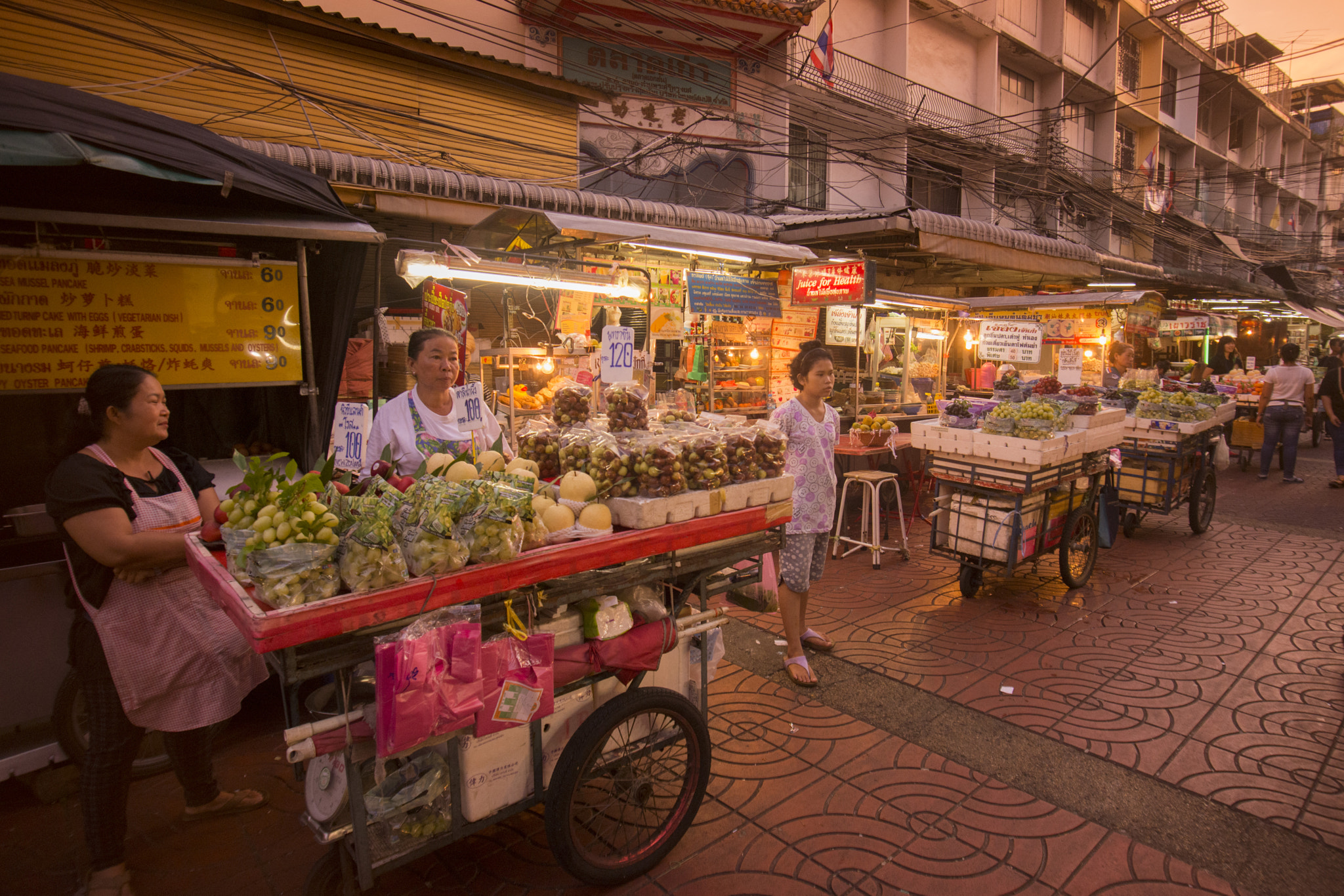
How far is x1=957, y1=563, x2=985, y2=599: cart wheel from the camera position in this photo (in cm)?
580

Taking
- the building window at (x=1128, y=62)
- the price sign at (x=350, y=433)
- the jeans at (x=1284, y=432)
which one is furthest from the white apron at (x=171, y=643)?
the building window at (x=1128, y=62)

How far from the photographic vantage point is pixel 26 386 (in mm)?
3205

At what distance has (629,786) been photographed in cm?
272

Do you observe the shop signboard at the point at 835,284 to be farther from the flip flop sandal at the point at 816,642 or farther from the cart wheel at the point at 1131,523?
the flip flop sandal at the point at 816,642

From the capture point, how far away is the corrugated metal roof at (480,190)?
636 cm

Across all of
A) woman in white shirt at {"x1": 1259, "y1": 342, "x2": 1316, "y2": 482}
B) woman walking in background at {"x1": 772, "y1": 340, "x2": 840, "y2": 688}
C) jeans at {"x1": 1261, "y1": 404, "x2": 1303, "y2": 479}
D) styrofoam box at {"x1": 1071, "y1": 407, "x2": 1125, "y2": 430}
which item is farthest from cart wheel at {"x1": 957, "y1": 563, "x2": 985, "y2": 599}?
jeans at {"x1": 1261, "y1": 404, "x2": 1303, "y2": 479}

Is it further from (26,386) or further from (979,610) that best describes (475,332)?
(979,610)

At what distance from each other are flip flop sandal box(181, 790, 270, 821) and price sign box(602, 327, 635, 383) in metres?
3.37

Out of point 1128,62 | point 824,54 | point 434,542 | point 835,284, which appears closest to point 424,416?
point 434,542

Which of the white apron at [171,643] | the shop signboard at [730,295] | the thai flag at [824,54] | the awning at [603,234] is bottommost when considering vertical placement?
the white apron at [171,643]

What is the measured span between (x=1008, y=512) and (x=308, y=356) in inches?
202

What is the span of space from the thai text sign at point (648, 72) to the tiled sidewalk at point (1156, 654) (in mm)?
9143

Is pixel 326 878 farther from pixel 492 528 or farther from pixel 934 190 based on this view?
pixel 934 190

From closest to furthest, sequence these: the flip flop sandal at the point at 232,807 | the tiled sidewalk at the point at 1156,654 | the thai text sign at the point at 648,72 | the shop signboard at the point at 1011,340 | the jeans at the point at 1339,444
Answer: the flip flop sandal at the point at 232,807, the tiled sidewalk at the point at 1156,654, the shop signboard at the point at 1011,340, the jeans at the point at 1339,444, the thai text sign at the point at 648,72
